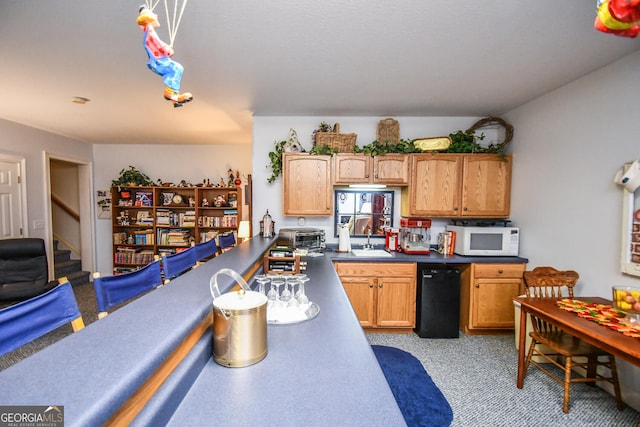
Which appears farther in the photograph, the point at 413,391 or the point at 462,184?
the point at 462,184

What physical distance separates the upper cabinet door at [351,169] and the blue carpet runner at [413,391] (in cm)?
180

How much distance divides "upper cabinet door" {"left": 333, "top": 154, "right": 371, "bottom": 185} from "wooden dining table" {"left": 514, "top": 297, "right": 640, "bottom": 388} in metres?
1.86

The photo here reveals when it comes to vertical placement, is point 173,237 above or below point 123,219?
below

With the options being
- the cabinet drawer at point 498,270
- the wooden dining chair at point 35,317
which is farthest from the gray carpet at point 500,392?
the wooden dining chair at point 35,317

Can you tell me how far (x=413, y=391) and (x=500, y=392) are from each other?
68cm

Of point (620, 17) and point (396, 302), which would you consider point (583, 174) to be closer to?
point (396, 302)

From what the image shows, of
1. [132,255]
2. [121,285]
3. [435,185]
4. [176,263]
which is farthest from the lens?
[132,255]

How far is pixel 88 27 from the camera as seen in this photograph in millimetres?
1732

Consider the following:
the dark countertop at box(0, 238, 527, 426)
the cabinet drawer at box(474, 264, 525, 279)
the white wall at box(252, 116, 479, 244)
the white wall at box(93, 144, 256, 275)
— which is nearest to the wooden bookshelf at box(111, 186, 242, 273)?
the white wall at box(93, 144, 256, 275)

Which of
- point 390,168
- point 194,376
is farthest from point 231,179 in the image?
point 194,376

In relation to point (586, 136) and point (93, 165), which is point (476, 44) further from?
point (93, 165)

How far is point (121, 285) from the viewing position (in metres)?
1.39

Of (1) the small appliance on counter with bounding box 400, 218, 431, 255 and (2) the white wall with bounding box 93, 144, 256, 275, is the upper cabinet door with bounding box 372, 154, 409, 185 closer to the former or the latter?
(1) the small appliance on counter with bounding box 400, 218, 431, 255

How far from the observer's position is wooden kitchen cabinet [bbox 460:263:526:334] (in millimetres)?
3002
